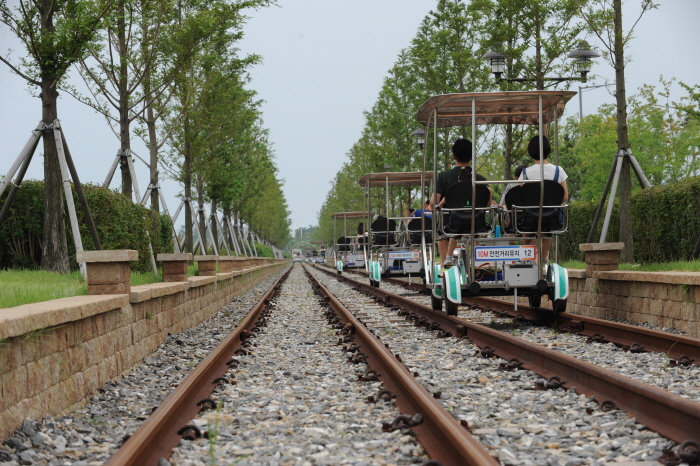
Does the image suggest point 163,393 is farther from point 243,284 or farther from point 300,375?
point 243,284

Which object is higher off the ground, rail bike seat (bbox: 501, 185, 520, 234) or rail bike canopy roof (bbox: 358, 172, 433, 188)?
rail bike canopy roof (bbox: 358, 172, 433, 188)

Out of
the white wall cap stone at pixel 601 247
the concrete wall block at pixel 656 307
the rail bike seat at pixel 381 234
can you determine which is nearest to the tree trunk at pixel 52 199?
the white wall cap stone at pixel 601 247

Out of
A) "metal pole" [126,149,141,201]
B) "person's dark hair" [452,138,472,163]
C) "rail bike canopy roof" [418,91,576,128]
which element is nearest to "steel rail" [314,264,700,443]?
"person's dark hair" [452,138,472,163]

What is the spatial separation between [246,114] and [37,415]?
1166 inches

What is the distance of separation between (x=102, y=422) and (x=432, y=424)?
219cm

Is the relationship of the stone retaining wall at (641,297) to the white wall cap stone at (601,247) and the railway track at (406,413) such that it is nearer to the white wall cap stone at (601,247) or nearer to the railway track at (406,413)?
the white wall cap stone at (601,247)

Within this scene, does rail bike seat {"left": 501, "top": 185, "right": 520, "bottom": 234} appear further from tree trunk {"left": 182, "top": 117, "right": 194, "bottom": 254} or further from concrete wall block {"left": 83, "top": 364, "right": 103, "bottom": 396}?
tree trunk {"left": 182, "top": 117, "right": 194, "bottom": 254}

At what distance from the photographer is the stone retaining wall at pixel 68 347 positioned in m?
4.55

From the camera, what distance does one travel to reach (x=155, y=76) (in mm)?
19578

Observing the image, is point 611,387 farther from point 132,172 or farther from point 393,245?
point 393,245

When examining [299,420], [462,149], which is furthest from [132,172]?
[299,420]

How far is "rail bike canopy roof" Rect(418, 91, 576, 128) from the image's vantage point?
9641mm

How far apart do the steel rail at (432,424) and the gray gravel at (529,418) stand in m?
0.22

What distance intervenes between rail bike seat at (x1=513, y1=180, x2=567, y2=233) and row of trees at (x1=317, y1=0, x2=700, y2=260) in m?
5.44
